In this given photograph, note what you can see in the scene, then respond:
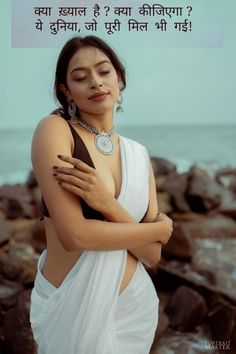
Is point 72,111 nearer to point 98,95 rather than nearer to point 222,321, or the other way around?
point 98,95

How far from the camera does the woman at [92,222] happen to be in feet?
3.51

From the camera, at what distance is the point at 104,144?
124 cm

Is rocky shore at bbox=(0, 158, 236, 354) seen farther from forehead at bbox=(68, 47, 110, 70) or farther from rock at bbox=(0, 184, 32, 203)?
forehead at bbox=(68, 47, 110, 70)

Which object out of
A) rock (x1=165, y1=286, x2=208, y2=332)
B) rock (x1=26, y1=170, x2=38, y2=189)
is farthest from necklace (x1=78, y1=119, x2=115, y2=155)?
rock (x1=165, y1=286, x2=208, y2=332)

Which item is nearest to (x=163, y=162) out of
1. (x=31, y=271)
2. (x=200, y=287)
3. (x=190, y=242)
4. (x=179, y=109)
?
→ (x=179, y=109)

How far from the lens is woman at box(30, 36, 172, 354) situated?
1.07 meters

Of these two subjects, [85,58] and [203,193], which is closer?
[85,58]

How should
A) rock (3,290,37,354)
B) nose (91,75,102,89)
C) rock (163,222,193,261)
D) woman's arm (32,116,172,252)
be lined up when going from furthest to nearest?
1. rock (163,222,193,261)
2. rock (3,290,37,354)
3. nose (91,75,102,89)
4. woman's arm (32,116,172,252)

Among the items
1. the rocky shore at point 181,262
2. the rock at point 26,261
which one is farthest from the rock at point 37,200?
the rock at point 26,261

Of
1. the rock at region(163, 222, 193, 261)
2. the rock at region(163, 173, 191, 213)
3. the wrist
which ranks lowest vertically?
the rock at region(163, 222, 193, 261)

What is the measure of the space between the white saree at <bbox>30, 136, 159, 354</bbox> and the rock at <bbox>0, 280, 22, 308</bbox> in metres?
0.36

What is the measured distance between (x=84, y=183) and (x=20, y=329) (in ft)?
2.22

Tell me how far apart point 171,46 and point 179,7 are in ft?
0.40

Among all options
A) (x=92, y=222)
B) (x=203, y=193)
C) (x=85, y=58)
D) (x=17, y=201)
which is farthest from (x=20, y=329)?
(x=85, y=58)
